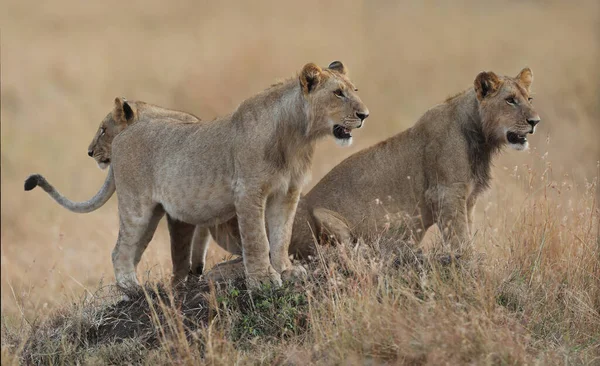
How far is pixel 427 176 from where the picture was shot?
28.8ft

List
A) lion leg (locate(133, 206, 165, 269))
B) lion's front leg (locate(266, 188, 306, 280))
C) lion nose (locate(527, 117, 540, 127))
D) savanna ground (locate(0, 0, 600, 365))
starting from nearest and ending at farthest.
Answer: savanna ground (locate(0, 0, 600, 365)), lion's front leg (locate(266, 188, 306, 280)), lion nose (locate(527, 117, 540, 127)), lion leg (locate(133, 206, 165, 269))

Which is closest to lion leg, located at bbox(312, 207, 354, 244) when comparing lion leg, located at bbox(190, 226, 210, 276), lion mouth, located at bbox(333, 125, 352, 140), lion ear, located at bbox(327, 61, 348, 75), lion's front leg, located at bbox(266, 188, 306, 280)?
lion's front leg, located at bbox(266, 188, 306, 280)

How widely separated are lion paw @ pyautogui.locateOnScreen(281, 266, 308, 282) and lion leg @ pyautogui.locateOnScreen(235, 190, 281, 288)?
0.07 metres

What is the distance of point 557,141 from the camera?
19.2m

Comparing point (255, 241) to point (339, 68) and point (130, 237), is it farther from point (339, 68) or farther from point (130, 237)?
point (339, 68)

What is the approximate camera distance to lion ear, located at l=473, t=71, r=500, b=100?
8500 millimetres

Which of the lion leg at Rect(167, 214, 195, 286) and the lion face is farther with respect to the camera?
the lion face

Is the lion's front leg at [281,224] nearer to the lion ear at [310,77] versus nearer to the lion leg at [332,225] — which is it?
the lion leg at [332,225]

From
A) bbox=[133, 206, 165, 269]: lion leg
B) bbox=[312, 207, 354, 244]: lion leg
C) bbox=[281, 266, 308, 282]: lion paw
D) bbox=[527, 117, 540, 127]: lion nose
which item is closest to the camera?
bbox=[281, 266, 308, 282]: lion paw

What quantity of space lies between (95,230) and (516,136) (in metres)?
11.0

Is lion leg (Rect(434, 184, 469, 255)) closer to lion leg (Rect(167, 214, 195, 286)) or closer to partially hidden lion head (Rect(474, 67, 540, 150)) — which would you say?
partially hidden lion head (Rect(474, 67, 540, 150))

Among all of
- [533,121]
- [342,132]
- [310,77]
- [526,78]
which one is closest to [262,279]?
[342,132]

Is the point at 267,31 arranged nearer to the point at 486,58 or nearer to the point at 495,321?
the point at 486,58

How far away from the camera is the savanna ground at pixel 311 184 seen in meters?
6.77
